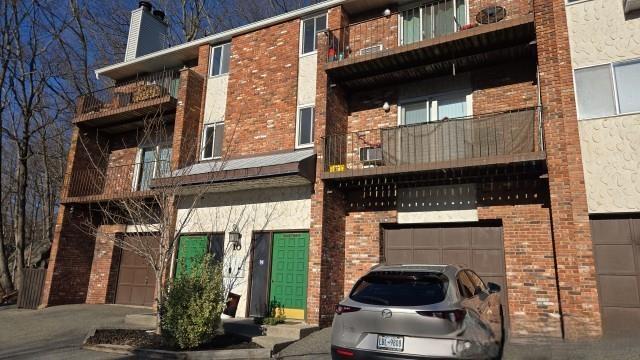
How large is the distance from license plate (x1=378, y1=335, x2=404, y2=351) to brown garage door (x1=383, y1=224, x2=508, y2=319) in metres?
6.00

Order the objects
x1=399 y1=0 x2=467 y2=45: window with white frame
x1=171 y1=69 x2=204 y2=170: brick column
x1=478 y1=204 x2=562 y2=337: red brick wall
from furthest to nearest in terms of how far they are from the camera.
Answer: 1. x1=171 y1=69 x2=204 y2=170: brick column
2. x1=399 y1=0 x2=467 y2=45: window with white frame
3. x1=478 y1=204 x2=562 y2=337: red brick wall

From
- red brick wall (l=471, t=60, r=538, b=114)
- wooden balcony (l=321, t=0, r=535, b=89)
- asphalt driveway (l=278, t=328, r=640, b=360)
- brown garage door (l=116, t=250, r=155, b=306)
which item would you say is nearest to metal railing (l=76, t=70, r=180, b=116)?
brown garage door (l=116, t=250, r=155, b=306)

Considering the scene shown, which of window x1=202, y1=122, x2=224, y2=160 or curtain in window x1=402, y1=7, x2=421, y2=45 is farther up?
curtain in window x1=402, y1=7, x2=421, y2=45

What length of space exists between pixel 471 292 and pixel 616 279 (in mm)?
5095

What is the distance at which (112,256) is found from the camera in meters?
15.8

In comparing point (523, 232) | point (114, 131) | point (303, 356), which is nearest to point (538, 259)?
point (523, 232)

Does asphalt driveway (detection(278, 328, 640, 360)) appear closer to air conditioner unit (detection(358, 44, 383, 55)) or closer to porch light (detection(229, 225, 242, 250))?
porch light (detection(229, 225, 242, 250))

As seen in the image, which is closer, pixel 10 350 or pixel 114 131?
pixel 10 350

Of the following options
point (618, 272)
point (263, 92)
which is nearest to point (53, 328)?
point (263, 92)

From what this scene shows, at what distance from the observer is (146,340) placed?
8.77m

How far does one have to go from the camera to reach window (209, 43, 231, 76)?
1541cm

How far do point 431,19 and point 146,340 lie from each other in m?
11.4

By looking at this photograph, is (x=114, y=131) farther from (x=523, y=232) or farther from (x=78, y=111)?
(x=523, y=232)

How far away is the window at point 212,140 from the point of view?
1442 cm
